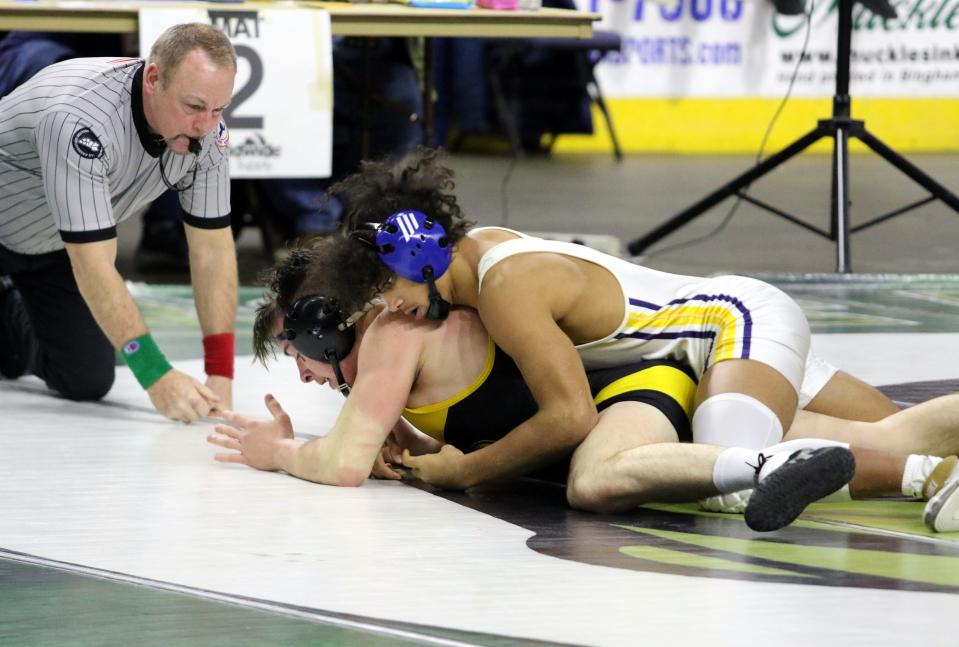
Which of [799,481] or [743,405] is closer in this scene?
[799,481]

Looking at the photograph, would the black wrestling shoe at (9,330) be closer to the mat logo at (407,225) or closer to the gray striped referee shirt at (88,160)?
the gray striped referee shirt at (88,160)

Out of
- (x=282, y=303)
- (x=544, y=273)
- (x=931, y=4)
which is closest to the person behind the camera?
(x=544, y=273)

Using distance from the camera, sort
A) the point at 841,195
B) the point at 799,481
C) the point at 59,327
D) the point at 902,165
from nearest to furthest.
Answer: the point at 799,481 < the point at 59,327 < the point at 841,195 < the point at 902,165

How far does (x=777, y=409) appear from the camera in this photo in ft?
8.85

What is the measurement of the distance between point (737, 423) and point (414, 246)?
635 millimetres

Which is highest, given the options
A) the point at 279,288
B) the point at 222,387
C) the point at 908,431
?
the point at 279,288

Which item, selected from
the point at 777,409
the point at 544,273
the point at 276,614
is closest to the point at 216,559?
the point at 276,614

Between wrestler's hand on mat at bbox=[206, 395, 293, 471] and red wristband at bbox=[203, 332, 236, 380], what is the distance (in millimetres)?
456

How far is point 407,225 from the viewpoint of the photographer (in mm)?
2689

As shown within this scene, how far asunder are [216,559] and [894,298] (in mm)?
3285

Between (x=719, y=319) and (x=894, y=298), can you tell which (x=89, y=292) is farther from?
(x=894, y=298)

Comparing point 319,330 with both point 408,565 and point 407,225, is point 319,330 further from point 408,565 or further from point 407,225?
point 408,565

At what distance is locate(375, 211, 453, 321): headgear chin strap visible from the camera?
106 inches

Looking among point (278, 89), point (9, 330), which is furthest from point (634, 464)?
point (278, 89)
